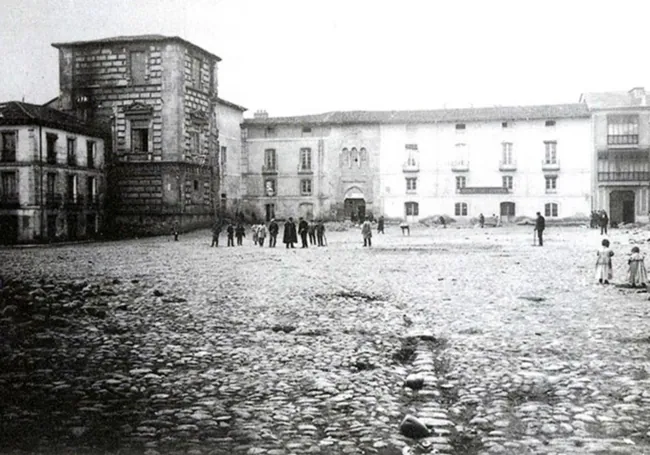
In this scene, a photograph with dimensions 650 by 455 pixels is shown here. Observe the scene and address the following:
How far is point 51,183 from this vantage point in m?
32.5

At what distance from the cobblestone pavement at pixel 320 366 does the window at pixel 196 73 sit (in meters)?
27.0

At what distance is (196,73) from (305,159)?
45.7 feet

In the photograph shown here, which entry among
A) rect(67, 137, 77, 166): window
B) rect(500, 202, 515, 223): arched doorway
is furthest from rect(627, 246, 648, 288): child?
rect(500, 202, 515, 223): arched doorway

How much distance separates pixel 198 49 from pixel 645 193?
107 feet

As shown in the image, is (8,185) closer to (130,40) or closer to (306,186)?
(130,40)

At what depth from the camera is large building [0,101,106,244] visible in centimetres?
2615

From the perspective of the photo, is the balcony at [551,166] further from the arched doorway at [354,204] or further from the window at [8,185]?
the window at [8,185]

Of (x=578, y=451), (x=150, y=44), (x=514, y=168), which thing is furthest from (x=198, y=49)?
(x=578, y=451)

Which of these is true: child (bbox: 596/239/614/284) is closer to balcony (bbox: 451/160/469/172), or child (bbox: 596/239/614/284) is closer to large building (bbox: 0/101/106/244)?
large building (bbox: 0/101/106/244)

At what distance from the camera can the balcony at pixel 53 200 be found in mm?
28566

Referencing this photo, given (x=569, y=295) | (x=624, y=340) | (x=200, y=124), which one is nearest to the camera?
(x=624, y=340)

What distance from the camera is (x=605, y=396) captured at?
20.0 ft

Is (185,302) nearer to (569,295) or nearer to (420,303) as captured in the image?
(420,303)

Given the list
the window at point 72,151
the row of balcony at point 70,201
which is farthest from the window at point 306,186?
the window at point 72,151
